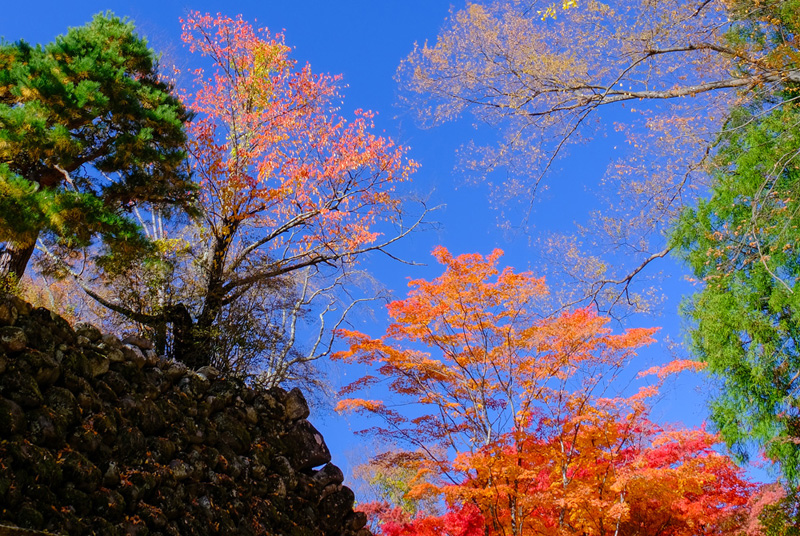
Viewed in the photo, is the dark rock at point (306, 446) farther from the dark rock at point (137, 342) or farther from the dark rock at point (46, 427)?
the dark rock at point (46, 427)

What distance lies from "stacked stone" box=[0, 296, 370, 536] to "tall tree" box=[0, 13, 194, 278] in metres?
1.63

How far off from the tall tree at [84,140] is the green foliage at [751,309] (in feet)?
26.7

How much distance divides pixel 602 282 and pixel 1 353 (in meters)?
6.59

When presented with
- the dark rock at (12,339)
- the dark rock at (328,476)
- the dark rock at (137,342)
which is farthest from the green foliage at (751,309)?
the dark rock at (12,339)

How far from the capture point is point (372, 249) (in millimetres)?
8516

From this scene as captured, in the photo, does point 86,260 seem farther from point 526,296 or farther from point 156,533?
point 526,296

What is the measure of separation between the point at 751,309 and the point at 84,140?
10.3 m

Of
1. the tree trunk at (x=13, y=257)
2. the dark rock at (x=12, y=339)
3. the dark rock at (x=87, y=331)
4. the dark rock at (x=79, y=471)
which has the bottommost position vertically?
the dark rock at (x=79, y=471)

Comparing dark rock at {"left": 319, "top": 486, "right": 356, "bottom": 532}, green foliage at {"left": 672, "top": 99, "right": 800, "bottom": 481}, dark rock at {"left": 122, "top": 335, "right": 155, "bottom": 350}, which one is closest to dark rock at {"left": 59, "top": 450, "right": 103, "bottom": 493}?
dark rock at {"left": 122, "top": 335, "right": 155, "bottom": 350}

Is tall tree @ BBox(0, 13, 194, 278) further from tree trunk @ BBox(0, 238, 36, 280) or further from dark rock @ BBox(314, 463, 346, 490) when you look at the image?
dark rock @ BBox(314, 463, 346, 490)

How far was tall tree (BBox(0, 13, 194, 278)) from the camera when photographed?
6234 millimetres

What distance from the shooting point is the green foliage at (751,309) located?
8.97 m

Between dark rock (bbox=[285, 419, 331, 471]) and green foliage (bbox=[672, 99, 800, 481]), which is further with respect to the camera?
green foliage (bbox=[672, 99, 800, 481])

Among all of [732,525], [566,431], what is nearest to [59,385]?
[566,431]
